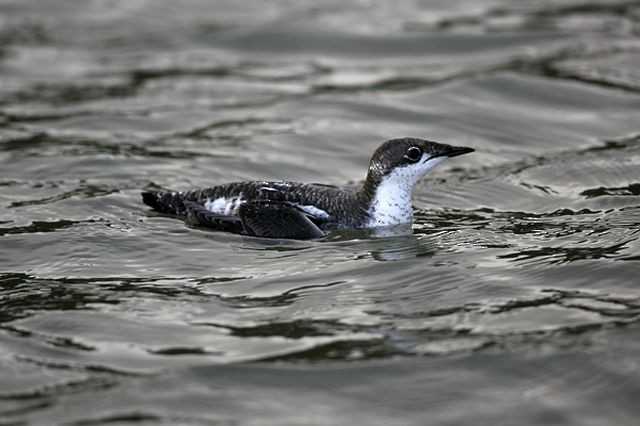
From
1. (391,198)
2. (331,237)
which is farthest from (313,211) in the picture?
(391,198)

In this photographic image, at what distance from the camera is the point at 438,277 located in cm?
1022

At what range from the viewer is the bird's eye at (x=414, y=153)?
11.4 meters

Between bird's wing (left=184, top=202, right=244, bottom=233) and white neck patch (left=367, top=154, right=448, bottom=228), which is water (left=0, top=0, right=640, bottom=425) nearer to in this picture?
bird's wing (left=184, top=202, right=244, bottom=233)

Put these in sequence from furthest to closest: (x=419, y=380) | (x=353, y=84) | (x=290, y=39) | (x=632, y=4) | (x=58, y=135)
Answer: (x=632, y=4)
(x=290, y=39)
(x=353, y=84)
(x=58, y=135)
(x=419, y=380)

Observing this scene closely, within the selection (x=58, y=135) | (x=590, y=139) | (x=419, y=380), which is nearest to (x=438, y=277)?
(x=419, y=380)

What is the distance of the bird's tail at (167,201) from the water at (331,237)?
0.71 ft

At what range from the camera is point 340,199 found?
11453mm

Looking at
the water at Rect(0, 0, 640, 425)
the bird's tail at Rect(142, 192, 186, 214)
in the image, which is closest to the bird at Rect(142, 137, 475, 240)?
the bird's tail at Rect(142, 192, 186, 214)

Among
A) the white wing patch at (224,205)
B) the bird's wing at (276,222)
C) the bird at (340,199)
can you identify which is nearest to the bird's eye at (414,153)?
the bird at (340,199)

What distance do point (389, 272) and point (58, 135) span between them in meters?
6.56

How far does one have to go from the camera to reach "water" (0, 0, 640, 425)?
8148 mm

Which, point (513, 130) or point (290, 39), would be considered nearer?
point (513, 130)

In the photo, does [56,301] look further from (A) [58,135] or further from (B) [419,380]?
(A) [58,135]

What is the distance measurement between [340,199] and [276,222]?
0.83m
